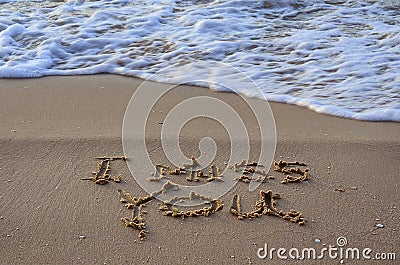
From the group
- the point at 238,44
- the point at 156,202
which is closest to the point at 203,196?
the point at 156,202

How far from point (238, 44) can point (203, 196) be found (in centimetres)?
233

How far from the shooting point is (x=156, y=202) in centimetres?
238

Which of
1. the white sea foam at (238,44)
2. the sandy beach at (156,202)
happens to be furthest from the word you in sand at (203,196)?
the white sea foam at (238,44)

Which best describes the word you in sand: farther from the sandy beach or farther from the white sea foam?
the white sea foam

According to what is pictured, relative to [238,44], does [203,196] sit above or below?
above

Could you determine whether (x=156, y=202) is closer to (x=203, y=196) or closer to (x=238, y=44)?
(x=203, y=196)

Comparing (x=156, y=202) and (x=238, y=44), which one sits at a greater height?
(x=156, y=202)

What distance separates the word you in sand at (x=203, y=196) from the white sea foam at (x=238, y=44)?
87cm

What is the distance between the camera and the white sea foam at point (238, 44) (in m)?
3.69

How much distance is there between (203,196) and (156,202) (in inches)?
8.1

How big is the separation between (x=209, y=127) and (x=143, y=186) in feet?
2.28

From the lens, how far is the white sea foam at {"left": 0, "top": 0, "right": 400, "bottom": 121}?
369 cm

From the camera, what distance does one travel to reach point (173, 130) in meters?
3.01

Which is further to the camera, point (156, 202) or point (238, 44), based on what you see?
point (238, 44)
